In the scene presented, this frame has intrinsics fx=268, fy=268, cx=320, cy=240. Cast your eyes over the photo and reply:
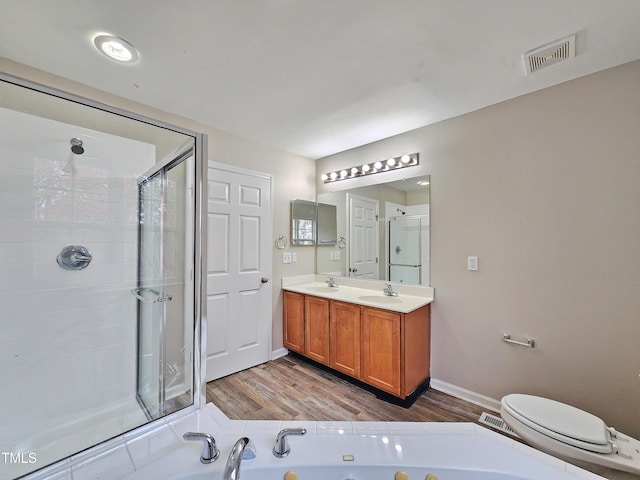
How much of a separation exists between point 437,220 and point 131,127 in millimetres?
2439

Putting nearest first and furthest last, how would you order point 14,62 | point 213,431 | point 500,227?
point 213,431, point 14,62, point 500,227

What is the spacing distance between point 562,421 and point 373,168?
2.34 m

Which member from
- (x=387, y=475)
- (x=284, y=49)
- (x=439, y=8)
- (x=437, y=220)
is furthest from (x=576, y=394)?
(x=284, y=49)

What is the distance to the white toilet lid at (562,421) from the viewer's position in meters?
1.27

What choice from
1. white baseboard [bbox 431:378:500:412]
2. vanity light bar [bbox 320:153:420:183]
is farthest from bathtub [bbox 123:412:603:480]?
vanity light bar [bbox 320:153:420:183]

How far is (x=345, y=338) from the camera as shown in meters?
2.45

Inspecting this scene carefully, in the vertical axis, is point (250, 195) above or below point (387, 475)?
above

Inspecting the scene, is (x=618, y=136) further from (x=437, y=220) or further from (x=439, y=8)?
(x=439, y=8)

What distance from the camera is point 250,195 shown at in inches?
109

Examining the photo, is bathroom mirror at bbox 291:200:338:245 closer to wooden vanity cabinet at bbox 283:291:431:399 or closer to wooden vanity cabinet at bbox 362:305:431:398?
wooden vanity cabinet at bbox 283:291:431:399

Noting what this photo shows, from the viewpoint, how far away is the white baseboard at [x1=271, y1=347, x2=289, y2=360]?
295cm

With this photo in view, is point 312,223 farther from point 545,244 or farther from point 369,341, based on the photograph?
point 545,244

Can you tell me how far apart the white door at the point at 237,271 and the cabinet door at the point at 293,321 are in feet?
0.64

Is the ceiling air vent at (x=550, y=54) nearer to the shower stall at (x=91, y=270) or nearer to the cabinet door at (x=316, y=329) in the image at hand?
the shower stall at (x=91, y=270)
